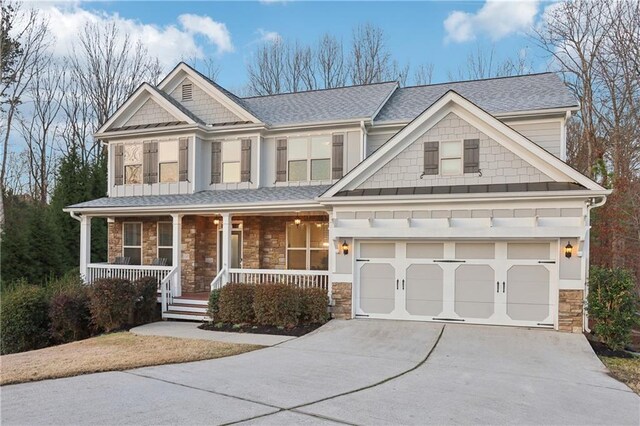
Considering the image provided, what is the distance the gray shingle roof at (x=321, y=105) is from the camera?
13.6m

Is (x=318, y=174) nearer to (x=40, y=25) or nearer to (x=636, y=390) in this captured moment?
(x=636, y=390)

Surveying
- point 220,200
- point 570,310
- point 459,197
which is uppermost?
point 459,197

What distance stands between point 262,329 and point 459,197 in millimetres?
5410

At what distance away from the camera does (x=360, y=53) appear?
27.2 metres

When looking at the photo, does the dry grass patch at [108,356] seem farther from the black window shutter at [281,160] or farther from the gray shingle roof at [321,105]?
the gray shingle roof at [321,105]

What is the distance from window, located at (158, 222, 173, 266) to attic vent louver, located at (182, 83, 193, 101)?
4316 mm

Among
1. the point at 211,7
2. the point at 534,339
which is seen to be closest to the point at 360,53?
the point at 211,7

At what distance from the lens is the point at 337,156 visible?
13141mm

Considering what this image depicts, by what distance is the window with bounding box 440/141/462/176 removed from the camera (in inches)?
407

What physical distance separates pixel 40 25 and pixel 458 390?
24059 mm

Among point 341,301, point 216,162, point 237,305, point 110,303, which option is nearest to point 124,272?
point 110,303

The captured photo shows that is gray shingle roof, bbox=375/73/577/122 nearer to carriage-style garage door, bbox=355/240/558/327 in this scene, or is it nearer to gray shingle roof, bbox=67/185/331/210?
gray shingle roof, bbox=67/185/331/210

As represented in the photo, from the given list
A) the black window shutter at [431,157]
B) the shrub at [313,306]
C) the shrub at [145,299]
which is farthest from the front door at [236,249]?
the black window shutter at [431,157]

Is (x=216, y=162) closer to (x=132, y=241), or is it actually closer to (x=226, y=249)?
(x=226, y=249)
